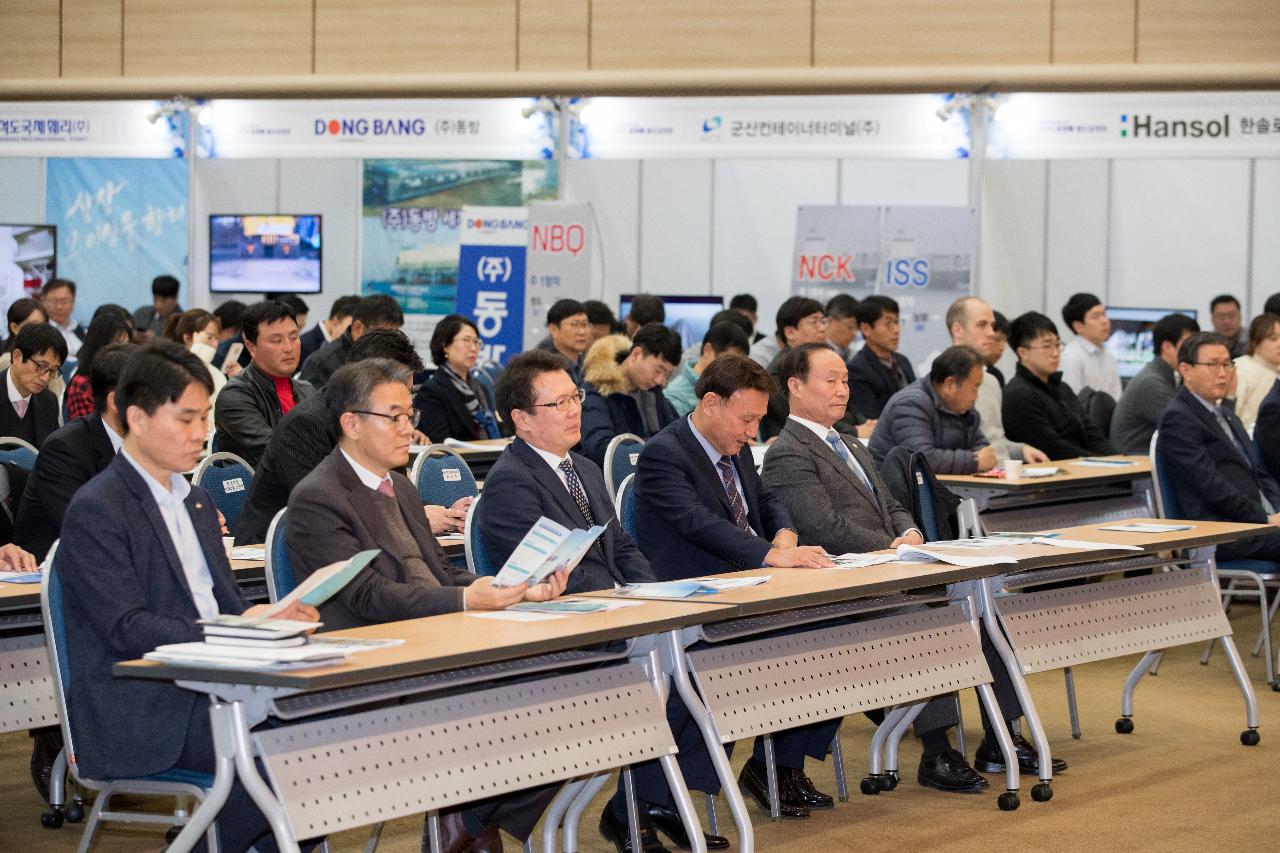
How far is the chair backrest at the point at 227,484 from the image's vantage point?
5.83m

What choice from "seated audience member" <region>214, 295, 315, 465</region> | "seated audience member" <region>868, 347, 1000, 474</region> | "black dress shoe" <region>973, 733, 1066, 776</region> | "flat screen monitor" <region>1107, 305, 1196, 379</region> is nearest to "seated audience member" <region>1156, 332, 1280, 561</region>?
"seated audience member" <region>868, 347, 1000, 474</region>

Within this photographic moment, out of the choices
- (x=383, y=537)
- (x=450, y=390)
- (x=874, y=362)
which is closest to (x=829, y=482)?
(x=383, y=537)

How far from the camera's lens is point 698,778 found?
4.85 meters

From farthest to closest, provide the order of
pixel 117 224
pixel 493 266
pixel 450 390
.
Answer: pixel 117 224
pixel 493 266
pixel 450 390

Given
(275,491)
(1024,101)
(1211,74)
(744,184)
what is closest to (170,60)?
(744,184)

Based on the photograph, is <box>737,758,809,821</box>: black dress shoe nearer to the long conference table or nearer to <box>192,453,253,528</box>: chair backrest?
the long conference table

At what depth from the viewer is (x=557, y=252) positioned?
1262 centimetres

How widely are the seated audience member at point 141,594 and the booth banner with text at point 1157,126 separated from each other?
33.5ft

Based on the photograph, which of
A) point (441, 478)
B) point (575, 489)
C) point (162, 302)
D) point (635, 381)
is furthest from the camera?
Result: point (162, 302)

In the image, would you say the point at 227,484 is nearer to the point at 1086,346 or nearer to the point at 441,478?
the point at 441,478

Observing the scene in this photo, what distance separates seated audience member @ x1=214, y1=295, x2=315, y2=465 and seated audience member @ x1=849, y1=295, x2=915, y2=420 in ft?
12.2

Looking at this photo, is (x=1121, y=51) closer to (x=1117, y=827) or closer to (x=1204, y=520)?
(x=1204, y=520)

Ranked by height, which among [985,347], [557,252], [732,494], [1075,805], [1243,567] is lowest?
[1075,805]

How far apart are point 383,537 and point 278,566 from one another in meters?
0.29
